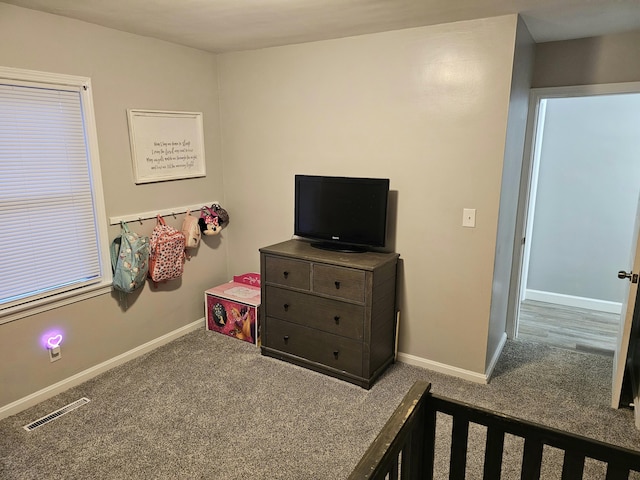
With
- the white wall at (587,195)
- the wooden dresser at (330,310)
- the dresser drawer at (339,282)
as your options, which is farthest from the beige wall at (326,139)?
the white wall at (587,195)

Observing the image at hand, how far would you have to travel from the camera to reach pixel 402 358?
3250mm

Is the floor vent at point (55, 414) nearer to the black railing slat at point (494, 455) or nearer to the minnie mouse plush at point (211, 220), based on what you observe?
the minnie mouse plush at point (211, 220)

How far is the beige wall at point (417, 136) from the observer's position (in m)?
2.68

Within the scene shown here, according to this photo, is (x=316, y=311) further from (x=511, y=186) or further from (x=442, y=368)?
(x=511, y=186)

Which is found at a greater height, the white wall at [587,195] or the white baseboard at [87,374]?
the white wall at [587,195]

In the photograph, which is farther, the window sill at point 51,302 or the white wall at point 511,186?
the white wall at point 511,186

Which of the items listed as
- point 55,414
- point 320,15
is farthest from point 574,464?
point 55,414

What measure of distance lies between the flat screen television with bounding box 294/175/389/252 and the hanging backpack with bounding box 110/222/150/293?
114 cm

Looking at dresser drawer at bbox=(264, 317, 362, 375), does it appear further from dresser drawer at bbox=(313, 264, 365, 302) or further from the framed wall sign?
Answer: the framed wall sign

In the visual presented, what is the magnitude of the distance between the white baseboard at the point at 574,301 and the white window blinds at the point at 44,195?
4.34 m

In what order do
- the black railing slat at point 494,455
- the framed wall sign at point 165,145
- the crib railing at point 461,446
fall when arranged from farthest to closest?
the framed wall sign at point 165,145
the black railing slat at point 494,455
the crib railing at point 461,446

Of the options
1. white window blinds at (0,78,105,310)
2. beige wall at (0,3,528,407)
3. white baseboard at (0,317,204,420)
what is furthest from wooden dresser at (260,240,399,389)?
white window blinds at (0,78,105,310)

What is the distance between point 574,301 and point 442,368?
2342 mm

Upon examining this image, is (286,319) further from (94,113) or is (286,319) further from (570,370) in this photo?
(570,370)
